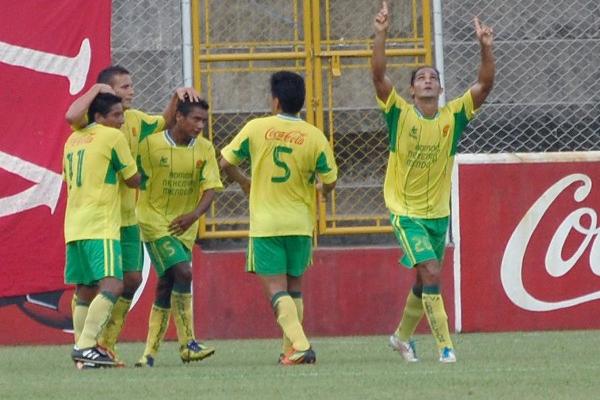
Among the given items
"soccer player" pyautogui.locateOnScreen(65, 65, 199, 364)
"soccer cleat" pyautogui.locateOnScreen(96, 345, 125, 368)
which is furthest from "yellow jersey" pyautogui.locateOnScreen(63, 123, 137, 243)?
"soccer cleat" pyautogui.locateOnScreen(96, 345, 125, 368)

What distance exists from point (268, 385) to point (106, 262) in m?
1.84

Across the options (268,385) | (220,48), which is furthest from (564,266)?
(268,385)

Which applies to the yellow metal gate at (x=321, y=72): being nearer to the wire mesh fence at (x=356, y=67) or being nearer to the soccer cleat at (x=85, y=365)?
the wire mesh fence at (x=356, y=67)

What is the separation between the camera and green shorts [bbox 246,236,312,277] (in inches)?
421

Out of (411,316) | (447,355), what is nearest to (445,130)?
(411,316)

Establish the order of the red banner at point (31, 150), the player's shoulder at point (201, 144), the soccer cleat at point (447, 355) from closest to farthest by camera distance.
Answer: the soccer cleat at point (447, 355) → the player's shoulder at point (201, 144) → the red banner at point (31, 150)

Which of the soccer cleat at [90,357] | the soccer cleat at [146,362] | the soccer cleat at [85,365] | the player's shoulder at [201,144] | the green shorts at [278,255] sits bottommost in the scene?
the soccer cleat at [146,362]

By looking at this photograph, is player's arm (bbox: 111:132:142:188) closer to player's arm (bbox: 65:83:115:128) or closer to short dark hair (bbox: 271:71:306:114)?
player's arm (bbox: 65:83:115:128)

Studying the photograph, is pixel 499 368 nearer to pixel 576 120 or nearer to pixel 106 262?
pixel 106 262

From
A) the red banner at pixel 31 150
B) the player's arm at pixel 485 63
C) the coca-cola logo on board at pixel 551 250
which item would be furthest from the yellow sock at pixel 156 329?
the coca-cola logo on board at pixel 551 250

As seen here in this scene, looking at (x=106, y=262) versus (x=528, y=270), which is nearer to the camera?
(x=106, y=262)

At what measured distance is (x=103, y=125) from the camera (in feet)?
34.9

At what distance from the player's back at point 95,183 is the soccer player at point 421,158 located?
1.66m

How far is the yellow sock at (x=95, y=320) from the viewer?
407 inches
